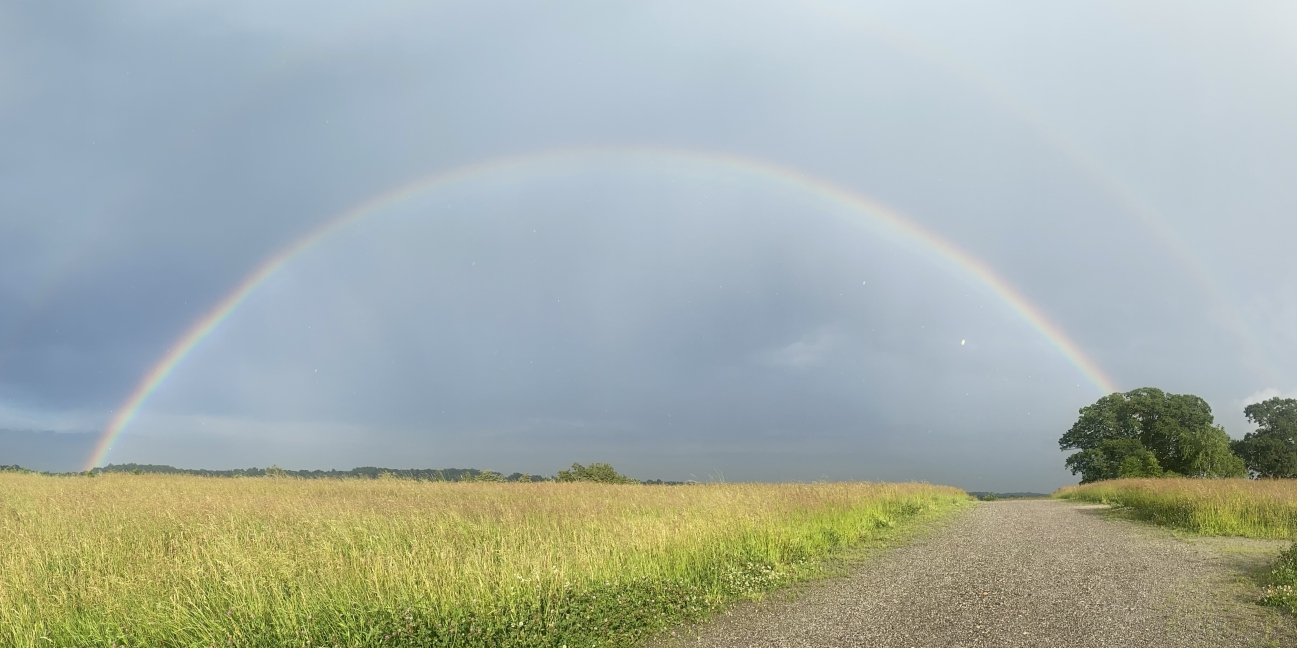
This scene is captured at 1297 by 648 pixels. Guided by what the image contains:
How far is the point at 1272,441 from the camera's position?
62.2 meters

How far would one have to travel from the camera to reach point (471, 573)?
7.27 metres

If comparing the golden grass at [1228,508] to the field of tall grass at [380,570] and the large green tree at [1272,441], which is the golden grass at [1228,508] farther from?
the large green tree at [1272,441]

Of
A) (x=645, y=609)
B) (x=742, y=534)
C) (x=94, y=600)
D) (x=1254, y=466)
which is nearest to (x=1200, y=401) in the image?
(x=1254, y=466)

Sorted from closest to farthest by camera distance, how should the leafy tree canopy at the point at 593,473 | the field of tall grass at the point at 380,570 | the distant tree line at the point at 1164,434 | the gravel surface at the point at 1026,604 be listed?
the field of tall grass at the point at 380,570, the gravel surface at the point at 1026,604, the leafy tree canopy at the point at 593,473, the distant tree line at the point at 1164,434

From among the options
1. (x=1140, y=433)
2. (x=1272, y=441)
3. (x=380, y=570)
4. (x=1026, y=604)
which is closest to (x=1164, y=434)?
(x=1140, y=433)

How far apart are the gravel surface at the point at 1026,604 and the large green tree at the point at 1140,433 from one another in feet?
173

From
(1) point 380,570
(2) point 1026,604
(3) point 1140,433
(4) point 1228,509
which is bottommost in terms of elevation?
(2) point 1026,604

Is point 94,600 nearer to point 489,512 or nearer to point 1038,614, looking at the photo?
point 489,512

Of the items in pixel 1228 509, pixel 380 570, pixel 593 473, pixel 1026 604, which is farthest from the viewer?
pixel 593 473

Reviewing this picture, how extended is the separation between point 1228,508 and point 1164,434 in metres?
58.3

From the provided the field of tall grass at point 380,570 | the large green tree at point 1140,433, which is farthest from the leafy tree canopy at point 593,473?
the large green tree at point 1140,433

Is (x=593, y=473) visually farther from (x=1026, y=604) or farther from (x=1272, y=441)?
(x=1272, y=441)

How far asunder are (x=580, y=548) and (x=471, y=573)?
207 centimetres

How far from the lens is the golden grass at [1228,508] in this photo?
48.3ft
